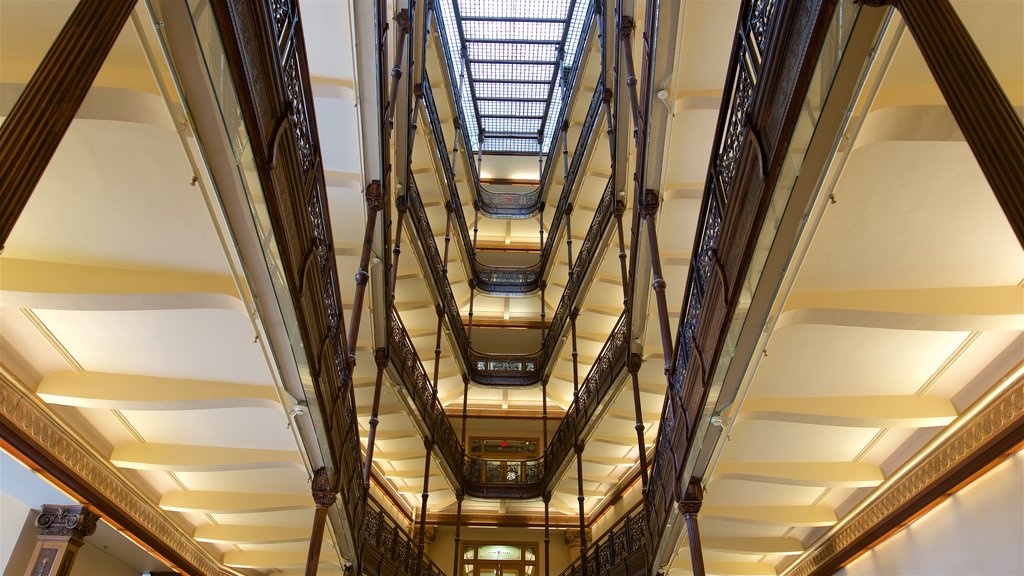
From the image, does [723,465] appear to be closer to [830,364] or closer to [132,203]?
[830,364]

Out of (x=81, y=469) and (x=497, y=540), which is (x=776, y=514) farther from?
(x=497, y=540)

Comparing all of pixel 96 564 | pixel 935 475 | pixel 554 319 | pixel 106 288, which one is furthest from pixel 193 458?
pixel 554 319

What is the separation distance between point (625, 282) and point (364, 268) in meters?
5.35

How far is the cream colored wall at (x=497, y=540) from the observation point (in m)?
18.0

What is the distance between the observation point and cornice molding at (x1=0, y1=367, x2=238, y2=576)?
650cm

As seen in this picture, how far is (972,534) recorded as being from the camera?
697 centimetres

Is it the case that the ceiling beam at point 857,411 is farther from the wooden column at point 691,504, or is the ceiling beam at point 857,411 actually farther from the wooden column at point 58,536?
the wooden column at point 58,536

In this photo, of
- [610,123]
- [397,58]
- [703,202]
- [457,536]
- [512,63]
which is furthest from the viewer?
[512,63]

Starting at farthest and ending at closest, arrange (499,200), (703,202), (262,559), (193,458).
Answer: (499,200) < (262,559) < (193,458) < (703,202)

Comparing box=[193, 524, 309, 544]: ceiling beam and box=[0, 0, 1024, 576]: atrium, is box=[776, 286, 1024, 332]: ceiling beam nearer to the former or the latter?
box=[0, 0, 1024, 576]: atrium

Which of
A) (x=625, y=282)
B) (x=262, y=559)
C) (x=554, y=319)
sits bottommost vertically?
(x=262, y=559)

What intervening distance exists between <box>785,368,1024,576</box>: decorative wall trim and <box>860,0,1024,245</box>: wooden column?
15.8 ft

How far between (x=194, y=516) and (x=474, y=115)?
1794 cm

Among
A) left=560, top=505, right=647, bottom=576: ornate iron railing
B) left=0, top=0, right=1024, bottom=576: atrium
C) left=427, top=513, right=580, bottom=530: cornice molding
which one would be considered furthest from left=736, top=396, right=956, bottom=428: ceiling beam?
left=427, top=513, right=580, bottom=530: cornice molding
